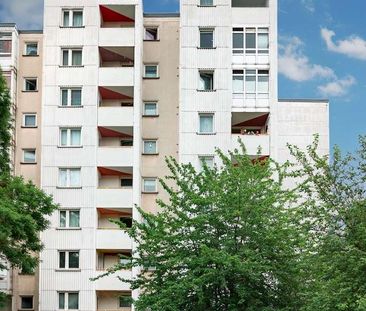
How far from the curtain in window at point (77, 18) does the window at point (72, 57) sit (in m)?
1.67

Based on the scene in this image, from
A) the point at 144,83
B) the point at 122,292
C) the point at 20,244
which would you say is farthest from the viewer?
the point at 144,83

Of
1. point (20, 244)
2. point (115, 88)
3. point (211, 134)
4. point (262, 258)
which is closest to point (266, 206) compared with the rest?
point (262, 258)

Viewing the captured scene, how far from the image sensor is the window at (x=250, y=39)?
4612 centimetres

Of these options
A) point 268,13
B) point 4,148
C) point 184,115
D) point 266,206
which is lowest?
point 266,206

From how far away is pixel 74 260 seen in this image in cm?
4447

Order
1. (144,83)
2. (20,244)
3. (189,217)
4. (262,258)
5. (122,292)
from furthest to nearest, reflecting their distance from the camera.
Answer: (144,83) → (122,292) → (20,244) → (189,217) → (262,258)

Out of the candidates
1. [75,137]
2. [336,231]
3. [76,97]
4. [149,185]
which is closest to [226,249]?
[336,231]

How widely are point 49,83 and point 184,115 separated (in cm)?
848

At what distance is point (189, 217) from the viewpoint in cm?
3047

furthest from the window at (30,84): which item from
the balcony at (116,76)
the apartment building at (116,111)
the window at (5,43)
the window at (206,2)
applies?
the window at (206,2)

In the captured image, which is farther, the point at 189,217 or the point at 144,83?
the point at 144,83

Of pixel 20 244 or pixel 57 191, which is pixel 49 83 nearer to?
pixel 57 191

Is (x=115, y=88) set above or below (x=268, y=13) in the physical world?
below

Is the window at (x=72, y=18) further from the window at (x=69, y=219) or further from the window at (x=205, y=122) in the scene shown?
the window at (x=69, y=219)
